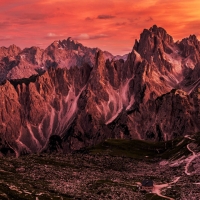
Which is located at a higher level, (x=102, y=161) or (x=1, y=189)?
(x=1, y=189)

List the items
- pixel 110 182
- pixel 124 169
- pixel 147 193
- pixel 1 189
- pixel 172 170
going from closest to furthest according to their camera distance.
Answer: pixel 1 189 < pixel 147 193 < pixel 110 182 < pixel 172 170 < pixel 124 169

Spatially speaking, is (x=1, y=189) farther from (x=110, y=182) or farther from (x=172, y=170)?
(x=172, y=170)

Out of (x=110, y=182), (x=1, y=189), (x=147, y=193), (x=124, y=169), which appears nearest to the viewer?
(x=1, y=189)

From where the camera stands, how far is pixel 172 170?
566 feet

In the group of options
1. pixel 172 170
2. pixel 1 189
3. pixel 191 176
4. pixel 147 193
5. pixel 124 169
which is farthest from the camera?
pixel 124 169

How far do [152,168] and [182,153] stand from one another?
889 inches

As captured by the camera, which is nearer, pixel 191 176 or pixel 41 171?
pixel 41 171

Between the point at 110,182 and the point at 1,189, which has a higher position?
the point at 1,189

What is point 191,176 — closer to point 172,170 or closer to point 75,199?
point 172,170

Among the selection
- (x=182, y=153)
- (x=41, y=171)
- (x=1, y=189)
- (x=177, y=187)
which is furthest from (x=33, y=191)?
(x=182, y=153)

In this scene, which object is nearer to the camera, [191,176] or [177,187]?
[177,187]

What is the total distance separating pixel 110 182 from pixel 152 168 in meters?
60.4

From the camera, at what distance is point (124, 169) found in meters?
184

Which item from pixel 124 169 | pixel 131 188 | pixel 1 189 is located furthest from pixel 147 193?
pixel 124 169
